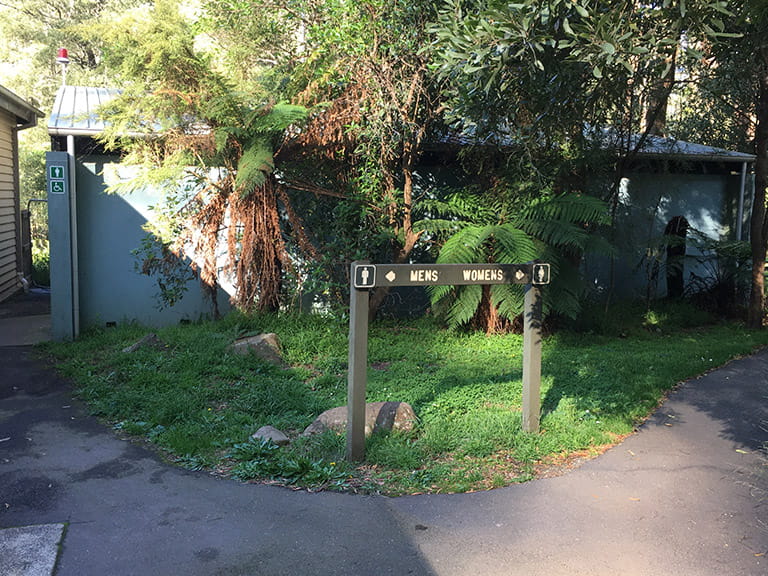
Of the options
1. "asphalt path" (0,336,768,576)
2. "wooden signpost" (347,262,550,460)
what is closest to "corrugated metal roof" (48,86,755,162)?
"wooden signpost" (347,262,550,460)

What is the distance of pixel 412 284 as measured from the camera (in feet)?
17.1

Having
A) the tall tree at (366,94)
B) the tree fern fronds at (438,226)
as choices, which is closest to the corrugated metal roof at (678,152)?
the tree fern fronds at (438,226)

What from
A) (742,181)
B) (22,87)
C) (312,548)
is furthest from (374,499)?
(22,87)

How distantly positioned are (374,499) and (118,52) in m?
6.47

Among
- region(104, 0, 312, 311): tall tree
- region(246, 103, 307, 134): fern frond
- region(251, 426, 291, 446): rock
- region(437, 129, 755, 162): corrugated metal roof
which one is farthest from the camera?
region(437, 129, 755, 162): corrugated metal roof

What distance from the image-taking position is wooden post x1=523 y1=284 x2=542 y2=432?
5711 millimetres

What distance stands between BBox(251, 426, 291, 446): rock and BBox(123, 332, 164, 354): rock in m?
Result: 3.05

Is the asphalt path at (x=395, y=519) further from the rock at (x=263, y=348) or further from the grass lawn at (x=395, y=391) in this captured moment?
the rock at (x=263, y=348)

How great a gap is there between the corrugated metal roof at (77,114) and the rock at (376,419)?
518cm

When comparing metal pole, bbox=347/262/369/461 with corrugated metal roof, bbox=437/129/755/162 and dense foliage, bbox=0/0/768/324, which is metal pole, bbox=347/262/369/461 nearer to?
dense foliage, bbox=0/0/768/324

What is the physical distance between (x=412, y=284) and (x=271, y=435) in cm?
168

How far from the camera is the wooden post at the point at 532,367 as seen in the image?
571 cm

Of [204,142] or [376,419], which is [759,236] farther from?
[204,142]

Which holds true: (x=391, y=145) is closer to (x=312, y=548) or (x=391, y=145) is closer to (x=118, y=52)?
(x=118, y=52)
